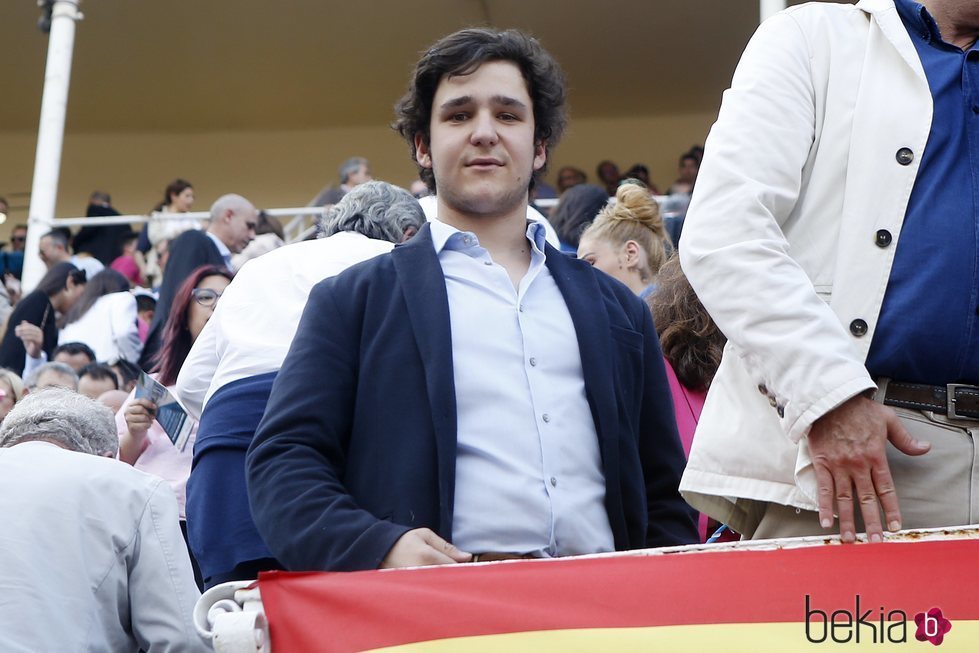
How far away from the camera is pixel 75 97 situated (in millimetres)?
19203

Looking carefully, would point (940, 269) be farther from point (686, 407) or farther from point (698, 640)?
point (686, 407)

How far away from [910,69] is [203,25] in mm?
15578

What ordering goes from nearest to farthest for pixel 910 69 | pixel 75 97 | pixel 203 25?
1. pixel 910 69
2. pixel 203 25
3. pixel 75 97

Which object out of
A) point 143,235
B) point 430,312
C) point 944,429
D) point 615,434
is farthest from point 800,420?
point 143,235

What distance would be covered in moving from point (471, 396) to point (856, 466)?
2.48 ft

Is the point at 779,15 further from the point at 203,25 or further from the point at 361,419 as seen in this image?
the point at 203,25

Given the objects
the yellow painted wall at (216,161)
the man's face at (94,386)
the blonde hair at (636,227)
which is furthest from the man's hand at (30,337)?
the yellow painted wall at (216,161)

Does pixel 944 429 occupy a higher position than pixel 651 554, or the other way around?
pixel 944 429

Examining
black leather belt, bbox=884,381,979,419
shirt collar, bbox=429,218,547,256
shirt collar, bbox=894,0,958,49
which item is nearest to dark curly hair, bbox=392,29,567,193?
shirt collar, bbox=429,218,547,256

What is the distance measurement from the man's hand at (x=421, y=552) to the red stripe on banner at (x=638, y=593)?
16cm

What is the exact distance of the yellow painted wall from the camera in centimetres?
1958

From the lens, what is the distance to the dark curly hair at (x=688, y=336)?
3.94m

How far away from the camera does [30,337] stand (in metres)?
9.34

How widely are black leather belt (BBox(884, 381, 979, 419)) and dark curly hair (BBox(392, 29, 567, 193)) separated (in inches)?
45.4
